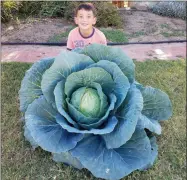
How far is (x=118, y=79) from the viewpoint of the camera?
1.81 meters

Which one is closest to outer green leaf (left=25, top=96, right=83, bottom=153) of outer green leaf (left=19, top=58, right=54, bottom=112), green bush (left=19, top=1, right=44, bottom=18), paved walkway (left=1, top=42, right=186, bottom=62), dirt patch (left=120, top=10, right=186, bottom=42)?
outer green leaf (left=19, top=58, right=54, bottom=112)

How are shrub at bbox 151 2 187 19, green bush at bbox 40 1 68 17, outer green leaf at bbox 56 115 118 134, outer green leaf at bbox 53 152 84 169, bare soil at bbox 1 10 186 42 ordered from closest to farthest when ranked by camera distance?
1. outer green leaf at bbox 56 115 118 134
2. outer green leaf at bbox 53 152 84 169
3. bare soil at bbox 1 10 186 42
4. green bush at bbox 40 1 68 17
5. shrub at bbox 151 2 187 19

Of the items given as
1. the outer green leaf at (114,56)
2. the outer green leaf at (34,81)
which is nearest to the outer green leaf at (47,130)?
the outer green leaf at (34,81)

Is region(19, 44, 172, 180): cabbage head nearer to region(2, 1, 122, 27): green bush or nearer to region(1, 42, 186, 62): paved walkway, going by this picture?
region(1, 42, 186, 62): paved walkway

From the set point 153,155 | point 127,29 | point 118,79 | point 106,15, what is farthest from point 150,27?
point 118,79

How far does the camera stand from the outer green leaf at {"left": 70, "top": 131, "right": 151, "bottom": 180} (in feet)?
5.87

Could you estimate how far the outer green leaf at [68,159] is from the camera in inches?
79.3

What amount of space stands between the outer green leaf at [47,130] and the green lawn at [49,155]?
Answer: 34 centimetres

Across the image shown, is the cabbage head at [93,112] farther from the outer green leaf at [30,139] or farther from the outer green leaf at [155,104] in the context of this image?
the outer green leaf at [30,139]

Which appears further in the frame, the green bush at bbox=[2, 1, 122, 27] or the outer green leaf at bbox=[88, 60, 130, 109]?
the green bush at bbox=[2, 1, 122, 27]

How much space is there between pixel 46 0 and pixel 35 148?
375 centimetres

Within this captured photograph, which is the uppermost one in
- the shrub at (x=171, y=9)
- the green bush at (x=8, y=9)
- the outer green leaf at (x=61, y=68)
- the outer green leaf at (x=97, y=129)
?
the outer green leaf at (x=61, y=68)

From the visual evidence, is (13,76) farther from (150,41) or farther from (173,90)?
(150,41)

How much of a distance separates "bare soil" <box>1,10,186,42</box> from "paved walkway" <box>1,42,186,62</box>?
0.33 meters
